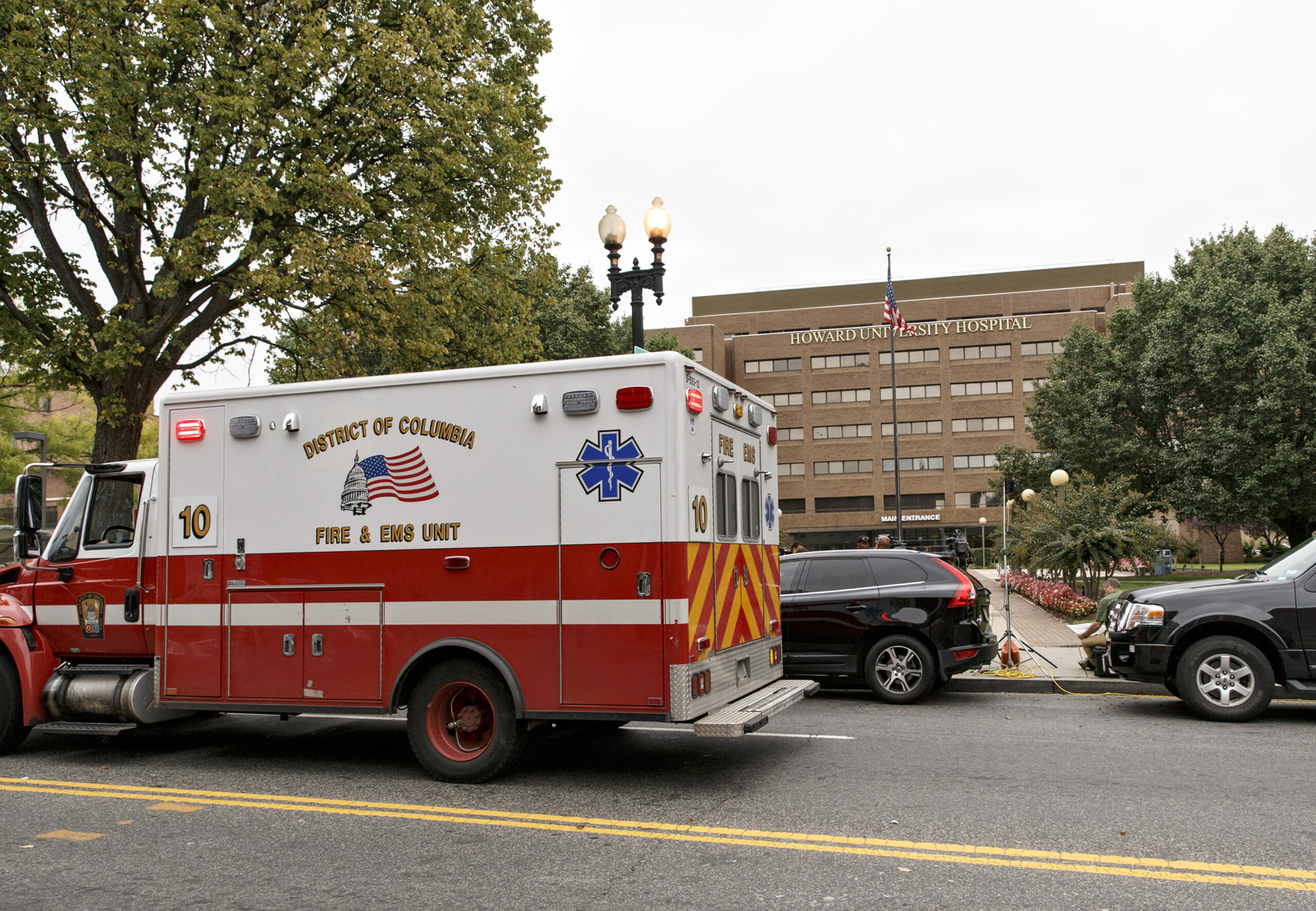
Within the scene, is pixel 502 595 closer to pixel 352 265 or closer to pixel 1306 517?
pixel 352 265

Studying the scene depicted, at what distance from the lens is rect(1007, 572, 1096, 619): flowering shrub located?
62.2 feet

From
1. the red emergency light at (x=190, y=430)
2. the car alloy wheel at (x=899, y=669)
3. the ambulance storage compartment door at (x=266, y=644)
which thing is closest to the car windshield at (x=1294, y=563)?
the car alloy wheel at (x=899, y=669)

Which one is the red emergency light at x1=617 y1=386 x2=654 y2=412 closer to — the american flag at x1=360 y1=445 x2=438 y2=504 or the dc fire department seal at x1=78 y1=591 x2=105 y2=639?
the american flag at x1=360 y1=445 x2=438 y2=504

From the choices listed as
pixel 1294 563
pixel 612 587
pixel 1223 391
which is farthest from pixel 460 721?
pixel 1223 391

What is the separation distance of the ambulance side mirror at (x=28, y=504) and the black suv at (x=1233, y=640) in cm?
964

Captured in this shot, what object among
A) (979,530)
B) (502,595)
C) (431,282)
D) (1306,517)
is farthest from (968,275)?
(502,595)

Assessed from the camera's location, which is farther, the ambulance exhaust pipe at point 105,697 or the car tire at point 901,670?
the car tire at point 901,670

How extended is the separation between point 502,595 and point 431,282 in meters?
10.4

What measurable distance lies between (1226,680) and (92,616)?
32.6 ft

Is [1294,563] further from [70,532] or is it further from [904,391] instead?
[904,391]

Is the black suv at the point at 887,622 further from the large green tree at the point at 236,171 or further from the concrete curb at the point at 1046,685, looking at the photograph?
the large green tree at the point at 236,171

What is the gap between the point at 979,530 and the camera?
7638 cm

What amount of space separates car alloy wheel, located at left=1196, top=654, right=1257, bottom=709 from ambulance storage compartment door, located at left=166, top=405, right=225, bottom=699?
8467 mm

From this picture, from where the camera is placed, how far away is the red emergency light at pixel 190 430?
7.41 meters
